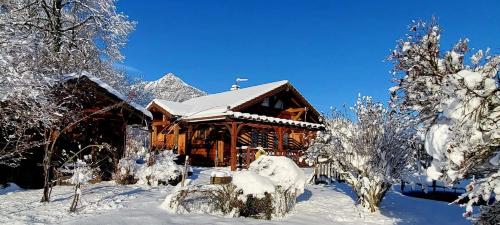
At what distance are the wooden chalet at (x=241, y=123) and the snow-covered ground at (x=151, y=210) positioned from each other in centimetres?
725

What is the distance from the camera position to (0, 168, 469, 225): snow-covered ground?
7543 mm

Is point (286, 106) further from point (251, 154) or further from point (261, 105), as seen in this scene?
point (251, 154)

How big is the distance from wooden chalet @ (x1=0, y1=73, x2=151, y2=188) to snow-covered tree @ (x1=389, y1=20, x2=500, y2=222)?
9.10 metres

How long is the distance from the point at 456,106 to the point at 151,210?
6637 mm

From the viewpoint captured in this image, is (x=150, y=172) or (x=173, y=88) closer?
(x=150, y=172)

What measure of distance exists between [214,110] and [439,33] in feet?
52.3

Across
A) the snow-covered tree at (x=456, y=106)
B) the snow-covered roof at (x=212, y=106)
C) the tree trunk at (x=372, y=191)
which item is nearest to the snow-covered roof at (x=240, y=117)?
Result: the snow-covered roof at (x=212, y=106)

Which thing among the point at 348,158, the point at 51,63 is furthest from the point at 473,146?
the point at 51,63

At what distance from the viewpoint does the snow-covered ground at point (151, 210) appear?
754 centimetres

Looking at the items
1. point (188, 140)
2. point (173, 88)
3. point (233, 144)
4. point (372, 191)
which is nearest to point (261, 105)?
point (188, 140)

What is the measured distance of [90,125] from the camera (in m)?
13.8

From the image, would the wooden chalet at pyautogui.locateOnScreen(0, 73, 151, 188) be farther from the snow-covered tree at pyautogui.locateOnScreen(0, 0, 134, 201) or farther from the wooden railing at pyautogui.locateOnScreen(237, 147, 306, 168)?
the wooden railing at pyautogui.locateOnScreen(237, 147, 306, 168)

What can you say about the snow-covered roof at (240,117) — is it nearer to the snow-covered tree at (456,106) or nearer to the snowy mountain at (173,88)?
the snow-covered tree at (456,106)

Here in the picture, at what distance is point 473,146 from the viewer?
3826 millimetres
